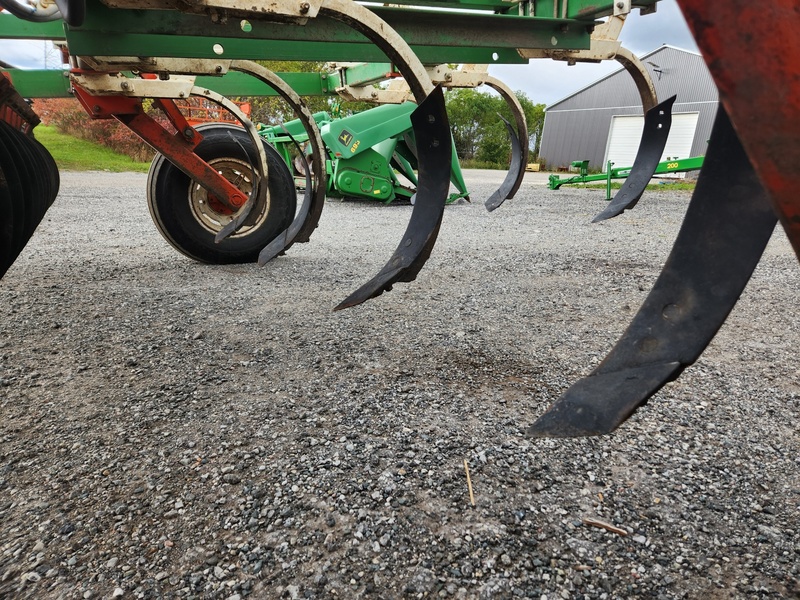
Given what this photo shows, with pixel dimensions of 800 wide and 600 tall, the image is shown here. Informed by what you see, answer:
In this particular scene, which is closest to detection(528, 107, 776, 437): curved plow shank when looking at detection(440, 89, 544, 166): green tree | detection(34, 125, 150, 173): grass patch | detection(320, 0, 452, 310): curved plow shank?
detection(320, 0, 452, 310): curved plow shank

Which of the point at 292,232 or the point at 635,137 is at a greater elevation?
the point at 635,137

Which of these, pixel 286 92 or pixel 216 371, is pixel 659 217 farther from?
pixel 216 371

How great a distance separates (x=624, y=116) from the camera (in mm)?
22828

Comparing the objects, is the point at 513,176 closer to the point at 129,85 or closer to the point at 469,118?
the point at 129,85

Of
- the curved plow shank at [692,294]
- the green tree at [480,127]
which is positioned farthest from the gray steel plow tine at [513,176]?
the green tree at [480,127]

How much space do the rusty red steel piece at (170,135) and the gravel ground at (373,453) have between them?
Result: 0.72 m

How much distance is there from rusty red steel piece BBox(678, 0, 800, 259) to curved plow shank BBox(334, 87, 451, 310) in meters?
1.08

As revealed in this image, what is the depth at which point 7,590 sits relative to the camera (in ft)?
3.43

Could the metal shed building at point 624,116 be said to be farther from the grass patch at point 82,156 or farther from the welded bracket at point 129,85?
the welded bracket at point 129,85

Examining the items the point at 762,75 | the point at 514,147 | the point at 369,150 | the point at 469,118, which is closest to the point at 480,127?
the point at 469,118

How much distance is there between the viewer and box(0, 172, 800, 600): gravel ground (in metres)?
1.10

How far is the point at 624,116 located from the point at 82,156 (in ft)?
63.9

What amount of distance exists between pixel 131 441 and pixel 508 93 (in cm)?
270

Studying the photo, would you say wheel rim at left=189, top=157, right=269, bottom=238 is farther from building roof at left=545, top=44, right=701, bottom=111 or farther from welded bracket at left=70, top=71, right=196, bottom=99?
building roof at left=545, top=44, right=701, bottom=111
